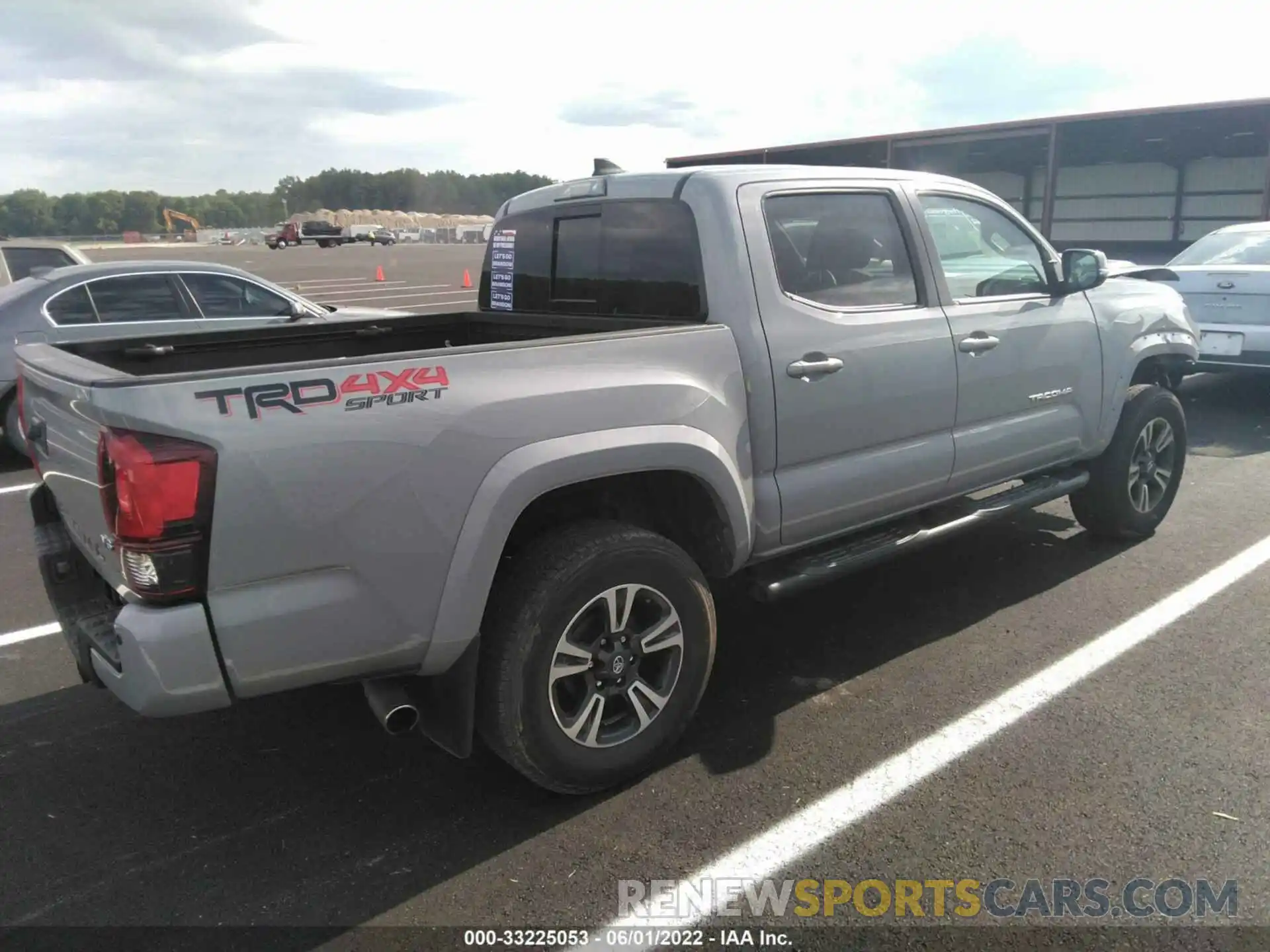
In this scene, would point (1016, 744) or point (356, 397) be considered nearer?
point (356, 397)

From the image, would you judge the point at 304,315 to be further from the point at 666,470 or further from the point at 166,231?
the point at 166,231

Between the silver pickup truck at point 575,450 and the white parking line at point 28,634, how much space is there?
1331 mm

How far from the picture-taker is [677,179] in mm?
3578

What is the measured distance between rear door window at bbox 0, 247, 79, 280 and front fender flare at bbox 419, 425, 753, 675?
26.9 ft

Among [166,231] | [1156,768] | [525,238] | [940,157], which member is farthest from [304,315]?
[166,231]

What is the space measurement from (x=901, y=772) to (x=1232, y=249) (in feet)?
26.9

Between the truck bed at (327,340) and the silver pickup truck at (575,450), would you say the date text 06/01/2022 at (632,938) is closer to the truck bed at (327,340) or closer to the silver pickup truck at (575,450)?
the silver pickup truck at (575,450)

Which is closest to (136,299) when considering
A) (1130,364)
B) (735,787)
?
(735,787)

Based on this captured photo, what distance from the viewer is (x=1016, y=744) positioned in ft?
10.9

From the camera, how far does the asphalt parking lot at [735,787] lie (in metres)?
2.66

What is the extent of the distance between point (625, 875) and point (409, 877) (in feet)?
2.01

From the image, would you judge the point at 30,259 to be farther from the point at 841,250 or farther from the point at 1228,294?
the point at 1228,294

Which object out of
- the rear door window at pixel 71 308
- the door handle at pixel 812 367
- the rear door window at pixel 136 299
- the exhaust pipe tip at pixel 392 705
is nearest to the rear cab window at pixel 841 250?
the door handle at pixel 812 367

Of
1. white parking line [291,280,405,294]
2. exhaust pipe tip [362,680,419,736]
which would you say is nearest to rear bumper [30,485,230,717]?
exhaust pipe tip [362,680,419,736]
